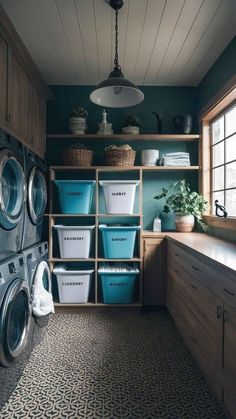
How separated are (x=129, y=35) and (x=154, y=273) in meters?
2.19

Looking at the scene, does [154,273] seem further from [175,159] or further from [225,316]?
[225,316]

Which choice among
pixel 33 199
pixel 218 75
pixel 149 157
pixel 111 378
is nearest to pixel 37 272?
pixel 33 199

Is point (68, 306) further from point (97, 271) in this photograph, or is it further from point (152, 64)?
point (152, 64)

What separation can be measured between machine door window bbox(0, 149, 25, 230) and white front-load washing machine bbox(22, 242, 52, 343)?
29 centimetres

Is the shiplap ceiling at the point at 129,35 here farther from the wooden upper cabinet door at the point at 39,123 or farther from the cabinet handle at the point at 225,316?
the cabinet handle at the point at 225,316

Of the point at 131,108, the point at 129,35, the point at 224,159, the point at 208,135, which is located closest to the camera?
the point at 129,35

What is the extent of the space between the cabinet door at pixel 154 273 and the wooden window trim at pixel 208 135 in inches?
23.7

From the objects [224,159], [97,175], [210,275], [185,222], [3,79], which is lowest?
[210,275]

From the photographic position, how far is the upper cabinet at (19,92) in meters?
1.85

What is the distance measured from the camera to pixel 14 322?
5.67 ft

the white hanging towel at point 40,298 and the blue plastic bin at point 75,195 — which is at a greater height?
the blue plastic bin at point 75,195

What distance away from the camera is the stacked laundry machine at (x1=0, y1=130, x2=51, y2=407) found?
1500 mm

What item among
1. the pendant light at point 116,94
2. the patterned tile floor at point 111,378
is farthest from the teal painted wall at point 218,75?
the patterned tile floor at point 111,378

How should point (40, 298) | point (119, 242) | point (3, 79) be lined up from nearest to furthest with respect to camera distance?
point (3, 79) → point (40, 298) → point (119, 242)
